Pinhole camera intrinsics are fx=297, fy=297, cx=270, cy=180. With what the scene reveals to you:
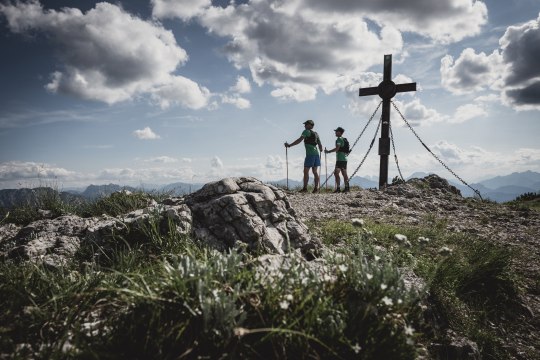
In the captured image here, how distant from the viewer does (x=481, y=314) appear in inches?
191

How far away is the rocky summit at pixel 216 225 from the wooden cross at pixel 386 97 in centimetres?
1286

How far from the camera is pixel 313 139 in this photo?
15.2 m

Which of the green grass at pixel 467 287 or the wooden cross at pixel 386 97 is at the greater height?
the wooden cross at pixel 386 97

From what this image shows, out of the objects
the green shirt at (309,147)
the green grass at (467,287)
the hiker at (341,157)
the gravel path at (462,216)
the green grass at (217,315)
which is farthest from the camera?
the hiker at (341,157)

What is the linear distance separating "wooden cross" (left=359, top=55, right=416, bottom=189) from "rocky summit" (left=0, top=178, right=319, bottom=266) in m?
12.9

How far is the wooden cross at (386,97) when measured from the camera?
56.2ft

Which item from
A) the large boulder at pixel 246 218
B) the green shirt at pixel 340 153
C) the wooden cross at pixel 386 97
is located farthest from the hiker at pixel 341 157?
the large boulder at pixel 246 218

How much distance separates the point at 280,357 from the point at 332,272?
3.57 feet

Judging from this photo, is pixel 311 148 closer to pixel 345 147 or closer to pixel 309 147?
pixel 309 147

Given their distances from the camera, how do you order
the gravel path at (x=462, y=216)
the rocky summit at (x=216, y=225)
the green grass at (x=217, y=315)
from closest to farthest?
the green grass at (x=217, y=315) → the rocky summit at (x=216, y=225) → the gravel path at (x=462, y=216)

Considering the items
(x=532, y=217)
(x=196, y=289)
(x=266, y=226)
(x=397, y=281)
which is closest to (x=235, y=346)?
(x=196, y=289)

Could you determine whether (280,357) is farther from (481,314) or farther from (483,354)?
(481,314)

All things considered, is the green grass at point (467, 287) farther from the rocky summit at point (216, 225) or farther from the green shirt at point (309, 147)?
the green shirt at point (309, 147)

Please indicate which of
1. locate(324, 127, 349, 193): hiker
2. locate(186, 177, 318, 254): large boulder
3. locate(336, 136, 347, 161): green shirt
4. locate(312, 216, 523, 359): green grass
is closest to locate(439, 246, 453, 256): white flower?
locate(312, 216, 523, 359): green grass
